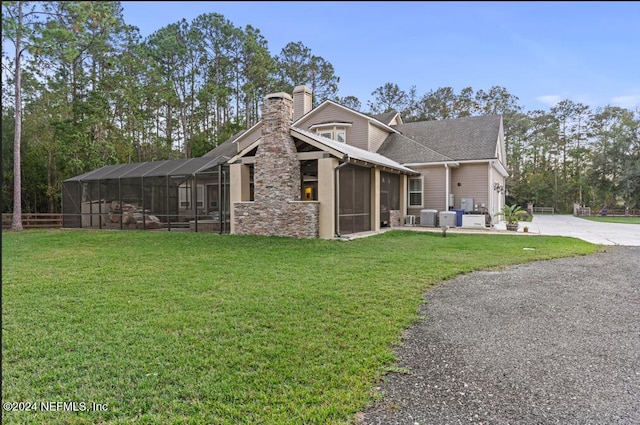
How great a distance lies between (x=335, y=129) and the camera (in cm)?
1789

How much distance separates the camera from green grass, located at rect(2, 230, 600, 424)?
253cm

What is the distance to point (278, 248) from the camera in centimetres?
905

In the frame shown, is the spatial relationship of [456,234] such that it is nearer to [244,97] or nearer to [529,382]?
[529,382]

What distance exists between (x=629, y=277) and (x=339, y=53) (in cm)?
667

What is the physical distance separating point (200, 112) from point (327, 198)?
69.8ft

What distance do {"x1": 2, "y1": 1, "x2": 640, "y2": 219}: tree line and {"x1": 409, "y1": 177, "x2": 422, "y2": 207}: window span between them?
32.5 ft

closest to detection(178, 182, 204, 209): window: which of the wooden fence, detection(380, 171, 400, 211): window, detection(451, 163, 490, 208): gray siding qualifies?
detection(380, 171, 400, 211): window

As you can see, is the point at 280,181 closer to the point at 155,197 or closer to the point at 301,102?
the point at 155,197

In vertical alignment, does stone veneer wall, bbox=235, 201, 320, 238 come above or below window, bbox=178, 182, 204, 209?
below

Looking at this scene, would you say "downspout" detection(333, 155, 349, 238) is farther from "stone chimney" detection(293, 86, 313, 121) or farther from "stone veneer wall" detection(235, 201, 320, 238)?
"stone chimney" detection(293, 86, 313, 121)

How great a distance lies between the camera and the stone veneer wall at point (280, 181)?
1059 centimetres

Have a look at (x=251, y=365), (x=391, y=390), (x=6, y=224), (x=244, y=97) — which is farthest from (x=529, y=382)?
(x=244, y=97)

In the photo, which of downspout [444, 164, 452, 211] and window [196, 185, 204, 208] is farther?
downspout [444, 164, 452, 211]

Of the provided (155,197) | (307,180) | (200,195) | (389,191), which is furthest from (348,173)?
(155,197)
